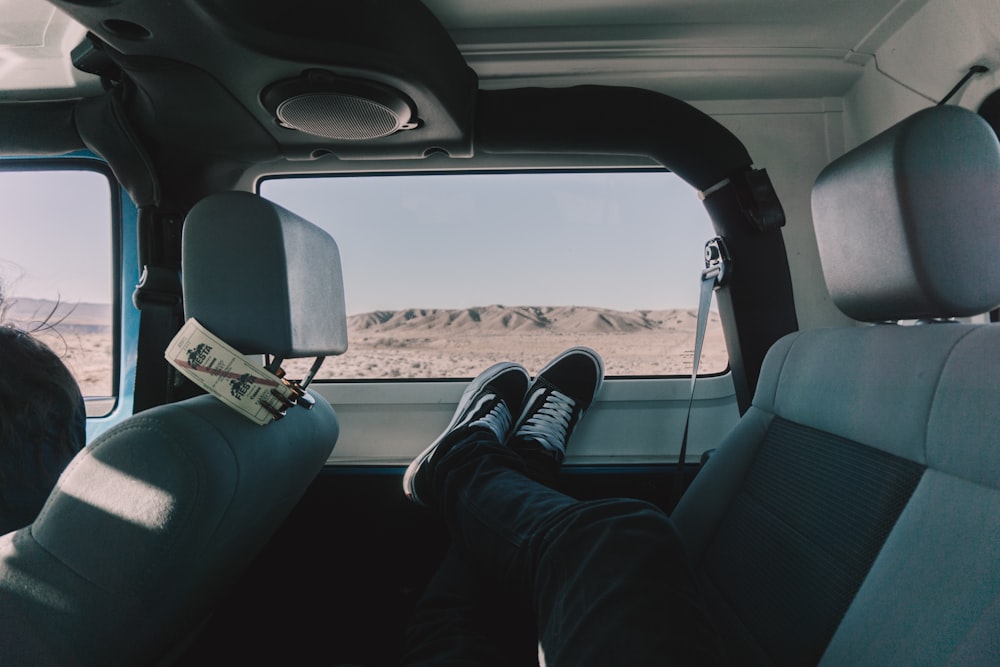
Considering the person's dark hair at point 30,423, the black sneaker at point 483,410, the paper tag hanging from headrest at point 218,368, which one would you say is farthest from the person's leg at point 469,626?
the person's dark hair at point 30,423

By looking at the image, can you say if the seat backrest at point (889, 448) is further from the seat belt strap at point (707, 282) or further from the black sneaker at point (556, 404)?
the black sneaker at point (556, 404)

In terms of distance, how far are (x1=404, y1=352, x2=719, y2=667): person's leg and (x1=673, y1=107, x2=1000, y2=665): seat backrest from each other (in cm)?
20

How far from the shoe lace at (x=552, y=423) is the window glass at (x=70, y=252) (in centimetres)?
143

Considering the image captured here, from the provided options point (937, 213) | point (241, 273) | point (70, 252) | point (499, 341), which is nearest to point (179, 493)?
point (241, 273)

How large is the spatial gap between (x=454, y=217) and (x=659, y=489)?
113 centimetres

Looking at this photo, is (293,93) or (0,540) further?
(293,93)

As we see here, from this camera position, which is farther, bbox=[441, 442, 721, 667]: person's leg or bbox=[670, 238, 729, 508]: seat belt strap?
bbox=[670, 238, 729, 508]: seat belt strap

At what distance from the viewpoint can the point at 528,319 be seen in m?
1.92

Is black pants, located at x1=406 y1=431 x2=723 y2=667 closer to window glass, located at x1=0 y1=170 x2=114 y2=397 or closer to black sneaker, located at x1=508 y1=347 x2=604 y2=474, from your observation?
black sneaker, located at x1=508 y1=347 x2=604 y2=474

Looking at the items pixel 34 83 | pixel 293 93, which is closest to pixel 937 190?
pixel 293 93

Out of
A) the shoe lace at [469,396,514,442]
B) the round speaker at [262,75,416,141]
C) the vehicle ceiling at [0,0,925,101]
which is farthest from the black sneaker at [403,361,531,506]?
the vehicle ceiling at [0,0,925,101]

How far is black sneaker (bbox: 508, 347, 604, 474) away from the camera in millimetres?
1604

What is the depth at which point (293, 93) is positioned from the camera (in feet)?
3.91

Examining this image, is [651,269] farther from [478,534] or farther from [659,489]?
[478,534]
